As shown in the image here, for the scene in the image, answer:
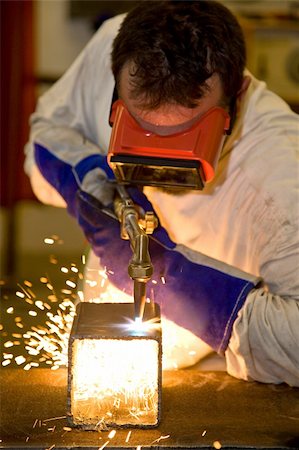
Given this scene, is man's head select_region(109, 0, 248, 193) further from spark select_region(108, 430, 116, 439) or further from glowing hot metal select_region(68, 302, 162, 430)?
spark select_region(108, 430, 116, 439)

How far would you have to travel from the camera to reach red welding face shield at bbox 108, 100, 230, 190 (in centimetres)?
160

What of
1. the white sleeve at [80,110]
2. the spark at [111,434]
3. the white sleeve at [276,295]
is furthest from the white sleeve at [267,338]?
the white sleeve at [80,110]

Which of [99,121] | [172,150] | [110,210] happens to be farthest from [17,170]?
[172,150]

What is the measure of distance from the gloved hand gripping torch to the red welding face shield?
9cm

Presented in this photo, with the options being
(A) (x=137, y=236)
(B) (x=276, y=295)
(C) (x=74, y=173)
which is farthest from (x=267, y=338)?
(C) (x=74, y=173)

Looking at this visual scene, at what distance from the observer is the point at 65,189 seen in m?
2.06

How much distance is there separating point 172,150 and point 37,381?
52 cm

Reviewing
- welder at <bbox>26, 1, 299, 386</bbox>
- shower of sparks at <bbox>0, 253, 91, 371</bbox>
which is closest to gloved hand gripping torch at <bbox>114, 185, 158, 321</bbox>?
welder at <bbox>26, 1, 299, 386</bbox>

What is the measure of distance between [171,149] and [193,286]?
0.27m

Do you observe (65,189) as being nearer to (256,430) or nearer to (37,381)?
(37,381)

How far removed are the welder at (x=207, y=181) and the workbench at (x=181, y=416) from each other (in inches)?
2.6

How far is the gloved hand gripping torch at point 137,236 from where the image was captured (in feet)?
4.66

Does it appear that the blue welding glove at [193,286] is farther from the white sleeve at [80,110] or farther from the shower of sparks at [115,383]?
the white sleeve at [80,110]

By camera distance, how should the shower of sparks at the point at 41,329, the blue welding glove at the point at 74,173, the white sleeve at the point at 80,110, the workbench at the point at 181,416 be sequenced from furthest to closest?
the white sleeve at the point at 80,110 < the blue welding glove at the point at 74,173 < the shower of sparks at the point at 41,329 < the workbench at the point at 181,416
